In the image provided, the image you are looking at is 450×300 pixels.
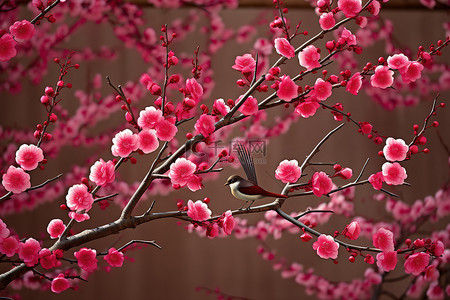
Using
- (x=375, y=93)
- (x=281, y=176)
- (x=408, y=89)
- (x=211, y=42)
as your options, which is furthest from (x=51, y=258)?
(x=408, y=89)

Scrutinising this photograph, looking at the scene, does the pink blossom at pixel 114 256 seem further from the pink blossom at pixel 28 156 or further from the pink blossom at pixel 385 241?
the pink blossom at pixel 385 241

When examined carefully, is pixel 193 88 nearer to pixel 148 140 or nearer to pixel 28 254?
pixel 148 140

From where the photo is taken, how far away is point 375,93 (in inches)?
75.6

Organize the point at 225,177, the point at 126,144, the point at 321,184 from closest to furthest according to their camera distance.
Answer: the point at 126,144 → the point at 321,184 → the point at 225,177

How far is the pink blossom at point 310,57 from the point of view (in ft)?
3.20

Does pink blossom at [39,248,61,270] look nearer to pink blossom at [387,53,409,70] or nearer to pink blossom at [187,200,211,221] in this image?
pink blossom at [187,200,211,221]

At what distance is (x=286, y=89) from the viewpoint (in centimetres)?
95

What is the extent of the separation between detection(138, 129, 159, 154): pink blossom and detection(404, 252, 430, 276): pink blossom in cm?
74

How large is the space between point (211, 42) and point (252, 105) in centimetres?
101

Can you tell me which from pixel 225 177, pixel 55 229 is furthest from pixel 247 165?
pixel 225 177

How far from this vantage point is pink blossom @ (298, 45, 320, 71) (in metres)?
0.98

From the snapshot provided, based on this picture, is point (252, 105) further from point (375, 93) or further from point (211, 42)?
point (375, 93)

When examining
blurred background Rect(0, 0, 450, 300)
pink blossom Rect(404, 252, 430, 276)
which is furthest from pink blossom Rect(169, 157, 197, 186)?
blurred background Rect(0, 0, 450, 300)

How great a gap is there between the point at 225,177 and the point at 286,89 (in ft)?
3.02
